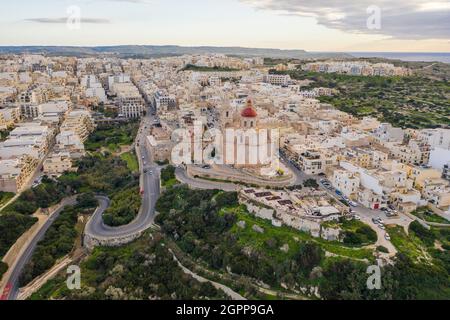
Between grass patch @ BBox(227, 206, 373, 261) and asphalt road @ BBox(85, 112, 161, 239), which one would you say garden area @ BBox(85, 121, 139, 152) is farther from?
grass patch @ BBox(227, 206, 373, 261)

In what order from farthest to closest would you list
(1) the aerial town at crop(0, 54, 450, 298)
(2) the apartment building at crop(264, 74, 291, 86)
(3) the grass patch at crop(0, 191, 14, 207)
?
1. (2) the apartment building at crop(264, 74, 291, 86)
2. (3) the grass patch at crop(0, 191, 14, 207)
3. (1) the aerial town at crop(0, 54, 450, 298)

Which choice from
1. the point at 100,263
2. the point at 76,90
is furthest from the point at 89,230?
the point at 76,90

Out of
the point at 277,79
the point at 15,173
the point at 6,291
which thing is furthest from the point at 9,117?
the point at 277,79

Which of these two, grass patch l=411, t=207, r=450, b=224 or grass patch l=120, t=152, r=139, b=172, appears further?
grass patch l=120, t=152, r=139, b=172

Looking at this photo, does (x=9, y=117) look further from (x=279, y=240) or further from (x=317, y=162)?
(x=279, y=240)

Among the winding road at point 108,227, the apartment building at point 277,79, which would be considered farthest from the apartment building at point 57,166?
the apartment building at point 277,79

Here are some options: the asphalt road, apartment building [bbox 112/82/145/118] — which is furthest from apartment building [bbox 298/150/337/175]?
apartment building [bbox 112/82/145/118]

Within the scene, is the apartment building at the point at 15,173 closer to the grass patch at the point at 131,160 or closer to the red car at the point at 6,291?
the grass patch at the point at 131,160

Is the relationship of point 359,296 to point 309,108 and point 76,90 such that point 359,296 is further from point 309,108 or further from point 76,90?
point 76,90
